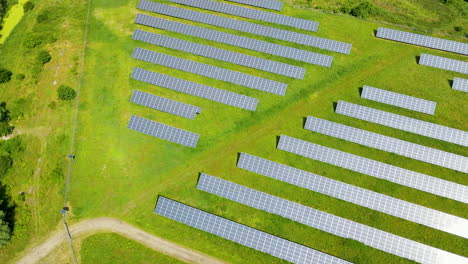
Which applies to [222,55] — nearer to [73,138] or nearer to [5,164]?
[73,138]

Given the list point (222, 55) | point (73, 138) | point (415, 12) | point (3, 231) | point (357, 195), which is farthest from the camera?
point (415, 12)

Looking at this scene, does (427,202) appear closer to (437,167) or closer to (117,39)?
(437,167)

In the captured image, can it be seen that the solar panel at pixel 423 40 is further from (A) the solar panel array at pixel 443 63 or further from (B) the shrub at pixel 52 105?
(B) the shrub at pixel 52 105

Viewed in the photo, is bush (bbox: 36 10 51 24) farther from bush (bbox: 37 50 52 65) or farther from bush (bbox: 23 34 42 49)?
bush (bbox: 37 50 52 65)

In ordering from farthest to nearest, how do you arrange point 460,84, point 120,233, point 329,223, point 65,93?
point 65,93
point 460,84
point 120,233
point 329,223

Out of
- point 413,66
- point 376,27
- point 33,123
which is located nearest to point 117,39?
point 33,123

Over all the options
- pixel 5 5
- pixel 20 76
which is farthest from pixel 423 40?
pixel 5 5
